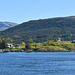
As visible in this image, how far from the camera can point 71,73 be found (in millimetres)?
84625

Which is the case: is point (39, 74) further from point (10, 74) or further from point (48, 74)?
point (10, 74)

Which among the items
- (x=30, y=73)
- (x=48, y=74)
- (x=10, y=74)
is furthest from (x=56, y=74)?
(x=10, y=74)

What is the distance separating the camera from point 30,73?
282 feet

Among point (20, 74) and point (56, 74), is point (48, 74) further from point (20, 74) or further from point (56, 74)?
point (20, 74)

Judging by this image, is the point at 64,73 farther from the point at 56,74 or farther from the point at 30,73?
the point at 30,73

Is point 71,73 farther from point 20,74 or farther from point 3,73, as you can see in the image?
point 3,73

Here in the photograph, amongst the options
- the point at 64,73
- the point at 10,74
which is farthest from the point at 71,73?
the point at 10,74

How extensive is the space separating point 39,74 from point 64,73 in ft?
27.0

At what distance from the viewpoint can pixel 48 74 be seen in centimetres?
8300

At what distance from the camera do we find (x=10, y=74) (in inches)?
3265

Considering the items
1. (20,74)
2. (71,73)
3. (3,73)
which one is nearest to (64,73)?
(71,73)

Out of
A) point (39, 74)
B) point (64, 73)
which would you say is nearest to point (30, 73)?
point (39, 74)

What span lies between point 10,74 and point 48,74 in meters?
11.9

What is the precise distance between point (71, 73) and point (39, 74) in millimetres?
10345
